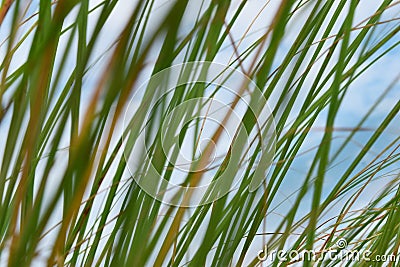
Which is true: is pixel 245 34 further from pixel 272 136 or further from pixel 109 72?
pixel 109 72

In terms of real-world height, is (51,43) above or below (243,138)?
below

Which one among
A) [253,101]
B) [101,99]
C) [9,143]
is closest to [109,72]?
[101,99]

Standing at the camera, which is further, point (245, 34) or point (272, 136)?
point (245, 34)

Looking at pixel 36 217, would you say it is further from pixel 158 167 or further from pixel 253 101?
pixel 253 101

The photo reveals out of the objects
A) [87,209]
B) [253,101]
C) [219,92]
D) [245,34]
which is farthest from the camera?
[245,34]

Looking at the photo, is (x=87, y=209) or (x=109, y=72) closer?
(x=109, y=72)

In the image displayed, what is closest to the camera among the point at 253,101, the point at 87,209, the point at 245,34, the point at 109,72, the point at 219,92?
the point at 109,72

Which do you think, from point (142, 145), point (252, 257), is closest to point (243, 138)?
point (142, 145)

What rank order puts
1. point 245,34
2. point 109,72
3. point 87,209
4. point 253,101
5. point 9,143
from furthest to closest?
point 245,34 → point 87,209 → point 253,101 → point 9,143 → point 109,72

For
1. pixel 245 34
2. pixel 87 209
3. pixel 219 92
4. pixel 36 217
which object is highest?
pixel 245 34
